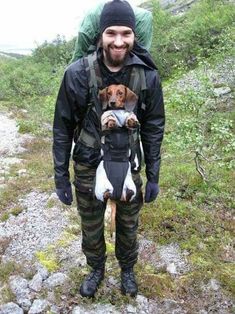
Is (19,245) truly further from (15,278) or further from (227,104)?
(227,104)

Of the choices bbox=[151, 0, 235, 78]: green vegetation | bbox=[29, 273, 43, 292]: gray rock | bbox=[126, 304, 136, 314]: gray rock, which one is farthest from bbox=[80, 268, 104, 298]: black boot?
bbox=[151, 0, 235, 78]: green vegetation

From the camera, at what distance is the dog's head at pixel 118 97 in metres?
3.39

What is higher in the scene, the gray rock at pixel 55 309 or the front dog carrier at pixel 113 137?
the front dog carrier at pixel 113 137

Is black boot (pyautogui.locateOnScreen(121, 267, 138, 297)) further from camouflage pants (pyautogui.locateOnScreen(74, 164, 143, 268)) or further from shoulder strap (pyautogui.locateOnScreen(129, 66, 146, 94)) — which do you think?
shoulder strap (pyautogui.locateOnScreen(129, 66, 146, 94))

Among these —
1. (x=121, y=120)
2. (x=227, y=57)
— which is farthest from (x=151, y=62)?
(x=227, y=57)

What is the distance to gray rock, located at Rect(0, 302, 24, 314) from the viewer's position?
4453 mm

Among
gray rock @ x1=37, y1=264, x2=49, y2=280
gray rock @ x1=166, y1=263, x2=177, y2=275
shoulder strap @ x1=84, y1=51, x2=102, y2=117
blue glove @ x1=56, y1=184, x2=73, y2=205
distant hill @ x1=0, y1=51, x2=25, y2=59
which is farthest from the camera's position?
distant hill @ x1=0, y1=51, x2=25, y2=59

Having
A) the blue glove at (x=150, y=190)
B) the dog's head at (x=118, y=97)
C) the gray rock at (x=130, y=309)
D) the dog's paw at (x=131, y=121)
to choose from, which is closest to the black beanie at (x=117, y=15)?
the dog's head at (x=118, y=97)

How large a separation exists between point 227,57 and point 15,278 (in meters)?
7.17

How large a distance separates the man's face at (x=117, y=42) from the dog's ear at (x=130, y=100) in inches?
9.9

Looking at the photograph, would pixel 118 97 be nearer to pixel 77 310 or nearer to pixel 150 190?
pixel 150 190

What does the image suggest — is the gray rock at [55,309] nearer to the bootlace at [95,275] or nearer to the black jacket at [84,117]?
the bootlace at [95,275]

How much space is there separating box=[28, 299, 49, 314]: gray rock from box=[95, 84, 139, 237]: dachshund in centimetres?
154

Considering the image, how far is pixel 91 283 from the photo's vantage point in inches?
179
